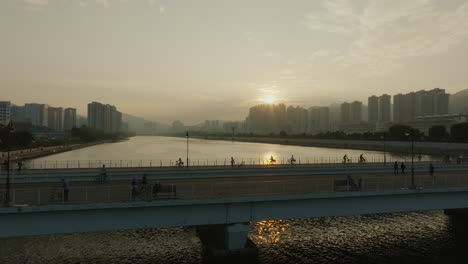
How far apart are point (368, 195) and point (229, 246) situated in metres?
9.31

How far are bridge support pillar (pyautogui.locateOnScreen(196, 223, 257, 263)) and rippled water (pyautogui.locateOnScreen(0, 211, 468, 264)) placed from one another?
3.29ft

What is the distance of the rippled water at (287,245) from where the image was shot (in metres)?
19.6

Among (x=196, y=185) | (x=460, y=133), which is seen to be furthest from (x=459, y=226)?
(x=460, y=133)

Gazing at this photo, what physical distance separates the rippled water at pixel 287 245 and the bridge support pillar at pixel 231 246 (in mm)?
1003

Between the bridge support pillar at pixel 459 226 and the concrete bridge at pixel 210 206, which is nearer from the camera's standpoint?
the concrete bridge at pixel 210 206

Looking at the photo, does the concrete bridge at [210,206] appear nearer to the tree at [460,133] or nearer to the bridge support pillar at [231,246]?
the bridge support pillar at [231,246]

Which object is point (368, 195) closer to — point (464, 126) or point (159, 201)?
point (159, 201)

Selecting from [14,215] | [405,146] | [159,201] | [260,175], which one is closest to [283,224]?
[260,175]

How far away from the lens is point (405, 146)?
389ft

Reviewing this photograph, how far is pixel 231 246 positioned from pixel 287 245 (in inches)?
220

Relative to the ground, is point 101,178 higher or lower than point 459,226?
higher

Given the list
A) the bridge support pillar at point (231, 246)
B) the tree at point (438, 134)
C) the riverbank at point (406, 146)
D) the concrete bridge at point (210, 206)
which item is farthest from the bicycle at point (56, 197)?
the tree at point (438, 134)

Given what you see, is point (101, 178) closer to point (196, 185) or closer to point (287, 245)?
point (196, 185)

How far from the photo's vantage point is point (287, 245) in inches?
869
